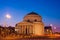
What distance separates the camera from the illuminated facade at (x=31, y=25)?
81.8 meters

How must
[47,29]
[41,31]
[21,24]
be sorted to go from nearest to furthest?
[21,24]
[41,31]
[47,29]

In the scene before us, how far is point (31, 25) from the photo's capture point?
83.2 metres

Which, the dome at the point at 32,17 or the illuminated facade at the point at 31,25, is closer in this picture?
the illuminated facade at the point at 31,25

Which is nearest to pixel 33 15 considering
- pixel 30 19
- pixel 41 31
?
pixel 30 19

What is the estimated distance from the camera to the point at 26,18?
8906 cm

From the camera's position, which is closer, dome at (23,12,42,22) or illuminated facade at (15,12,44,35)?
illuminated facade at (15,12,44,35)

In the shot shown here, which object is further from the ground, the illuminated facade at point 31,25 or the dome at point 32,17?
the dome at point 32,17

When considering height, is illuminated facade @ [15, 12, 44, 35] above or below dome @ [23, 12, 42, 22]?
below

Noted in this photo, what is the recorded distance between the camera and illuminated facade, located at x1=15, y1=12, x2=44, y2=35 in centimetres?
8179

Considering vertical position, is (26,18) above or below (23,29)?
above

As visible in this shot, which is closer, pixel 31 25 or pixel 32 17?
pixel 31 25

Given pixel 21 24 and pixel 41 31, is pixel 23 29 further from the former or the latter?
pixel 41 31

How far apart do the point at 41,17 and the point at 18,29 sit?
14.1 meters

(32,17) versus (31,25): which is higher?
(32,17)
